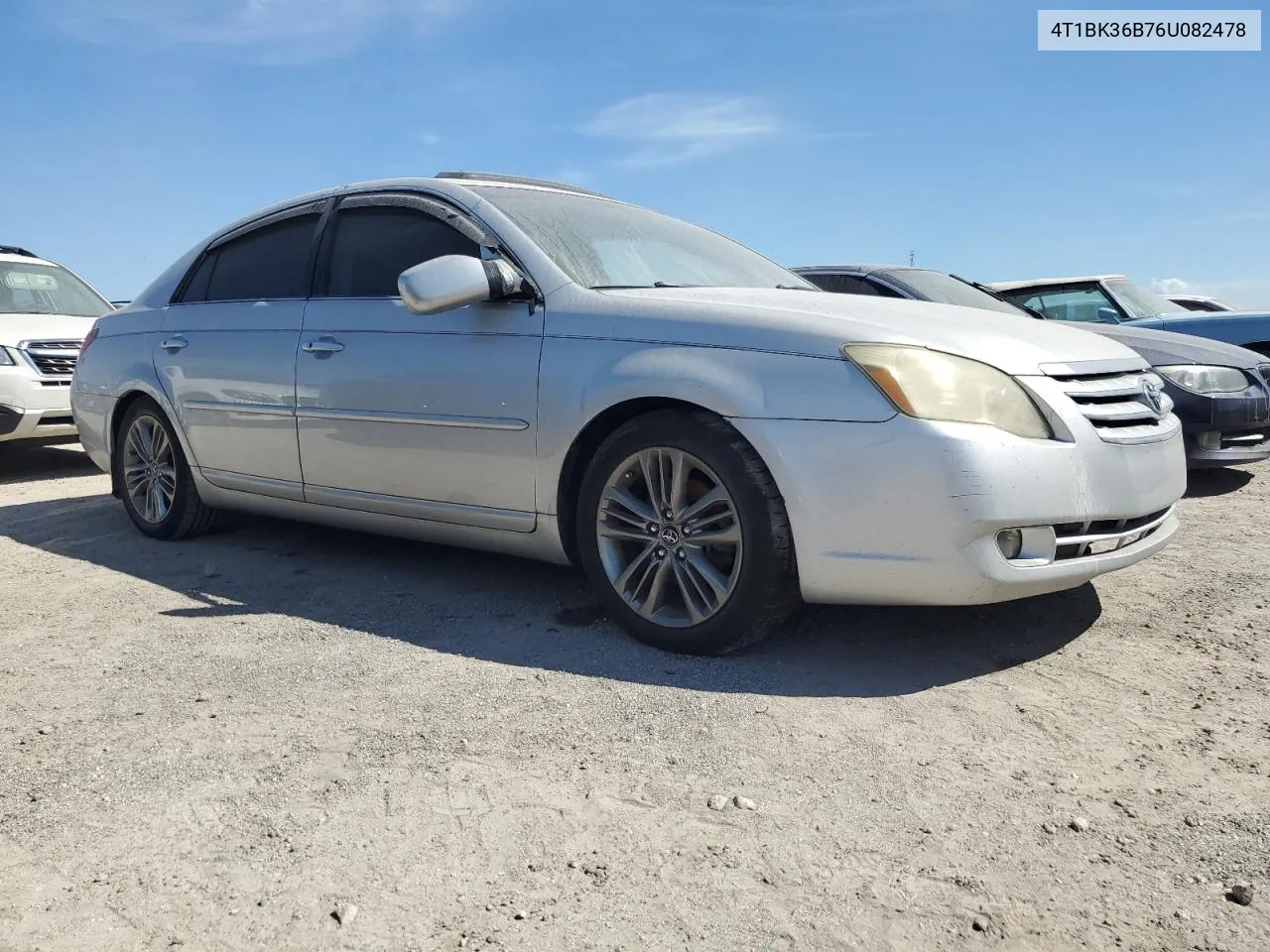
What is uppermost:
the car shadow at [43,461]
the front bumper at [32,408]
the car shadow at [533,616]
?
the front bumper at [32,408]

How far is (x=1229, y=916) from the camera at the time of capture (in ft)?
6.37

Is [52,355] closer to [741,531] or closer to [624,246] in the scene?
[624,246]

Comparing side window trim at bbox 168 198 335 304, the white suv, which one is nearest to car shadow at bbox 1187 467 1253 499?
side window trim at bbox 168 198 335 304

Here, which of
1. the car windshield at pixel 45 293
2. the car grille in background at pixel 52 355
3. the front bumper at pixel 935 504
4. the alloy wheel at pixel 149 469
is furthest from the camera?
the car windshield at pixel 45 293

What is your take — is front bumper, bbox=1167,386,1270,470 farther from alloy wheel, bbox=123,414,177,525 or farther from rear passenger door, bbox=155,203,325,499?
alloy wheel, bbox=123,414,177,525

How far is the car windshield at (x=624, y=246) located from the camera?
3.96 m

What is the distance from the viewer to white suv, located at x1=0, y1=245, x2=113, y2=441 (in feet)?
26.2

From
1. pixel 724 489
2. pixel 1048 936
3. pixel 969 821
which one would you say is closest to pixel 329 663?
pixel 724 489

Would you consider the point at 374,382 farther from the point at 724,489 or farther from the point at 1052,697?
the point at 1052,697

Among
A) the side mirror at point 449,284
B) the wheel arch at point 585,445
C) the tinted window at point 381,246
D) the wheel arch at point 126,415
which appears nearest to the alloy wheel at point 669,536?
the wheel arch at point 585,445

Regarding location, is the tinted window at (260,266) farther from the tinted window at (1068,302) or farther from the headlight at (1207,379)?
the tinted window at (1068,302)

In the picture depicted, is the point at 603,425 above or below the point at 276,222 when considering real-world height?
below

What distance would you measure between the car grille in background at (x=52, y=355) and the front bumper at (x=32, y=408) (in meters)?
0.12

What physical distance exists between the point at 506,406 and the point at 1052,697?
1.96 meters
